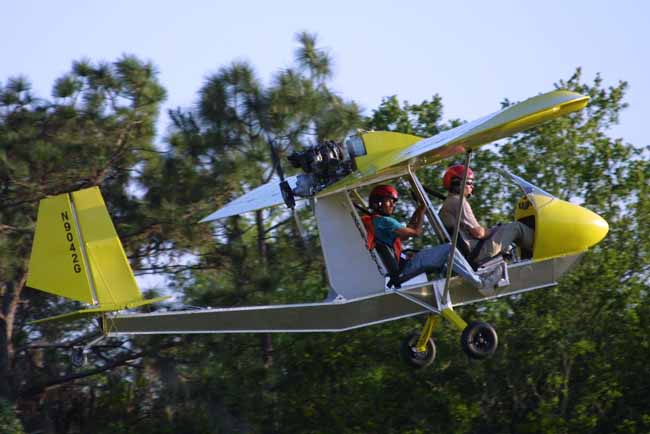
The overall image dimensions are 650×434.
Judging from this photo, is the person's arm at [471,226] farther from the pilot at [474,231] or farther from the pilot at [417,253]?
the pilot at [417,253]

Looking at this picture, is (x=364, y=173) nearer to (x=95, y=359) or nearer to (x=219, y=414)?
(x=219, y=414)

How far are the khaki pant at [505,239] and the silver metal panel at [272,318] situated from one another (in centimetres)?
96

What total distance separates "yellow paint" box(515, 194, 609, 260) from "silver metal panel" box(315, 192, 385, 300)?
1.69m

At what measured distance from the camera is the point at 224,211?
13516 millimetres

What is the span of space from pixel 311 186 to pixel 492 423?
24.1 ft

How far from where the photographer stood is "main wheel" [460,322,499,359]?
11891mm

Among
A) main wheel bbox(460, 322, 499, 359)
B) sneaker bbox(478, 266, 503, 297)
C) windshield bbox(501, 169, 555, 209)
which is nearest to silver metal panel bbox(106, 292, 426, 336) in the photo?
sneaker bbox(478, 266, 503, 297)

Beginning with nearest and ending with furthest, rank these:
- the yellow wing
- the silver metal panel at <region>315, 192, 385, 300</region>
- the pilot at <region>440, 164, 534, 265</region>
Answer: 1. the yellow wing
2. the silver metal panel at <region>315, 192, 385, 300</region>
3. the pilot at <region>440, 164, 534, 265</region>

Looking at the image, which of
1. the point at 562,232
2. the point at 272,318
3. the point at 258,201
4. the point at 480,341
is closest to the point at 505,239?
the point at 562,232

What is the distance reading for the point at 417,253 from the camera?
38.8 feet

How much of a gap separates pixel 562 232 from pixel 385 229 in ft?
5.93

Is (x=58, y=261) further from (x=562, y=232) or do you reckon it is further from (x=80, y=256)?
(x=562, y=232)

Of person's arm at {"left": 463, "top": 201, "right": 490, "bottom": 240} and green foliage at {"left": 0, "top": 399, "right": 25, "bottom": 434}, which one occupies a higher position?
person's arm at {"left": 463, "top": 201, "right": 490, "bottom": 240}

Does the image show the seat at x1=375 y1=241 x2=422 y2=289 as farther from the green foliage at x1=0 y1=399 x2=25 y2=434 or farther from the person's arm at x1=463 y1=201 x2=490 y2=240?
the green foliage at x1=0 y1=399 x2=25 y2=434
